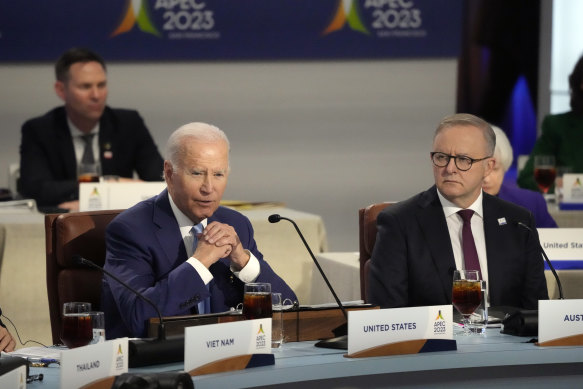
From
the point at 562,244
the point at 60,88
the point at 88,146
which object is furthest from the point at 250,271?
the point at 60,88

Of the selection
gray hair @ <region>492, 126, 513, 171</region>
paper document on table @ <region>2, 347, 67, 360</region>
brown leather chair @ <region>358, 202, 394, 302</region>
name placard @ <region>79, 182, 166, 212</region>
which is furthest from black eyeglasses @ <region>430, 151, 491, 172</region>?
name placard @ <region>79, 182, 166, 212</region>

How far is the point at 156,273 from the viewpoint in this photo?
3.64 meters

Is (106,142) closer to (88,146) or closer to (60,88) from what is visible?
(88,146)

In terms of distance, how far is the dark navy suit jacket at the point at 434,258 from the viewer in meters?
3.86

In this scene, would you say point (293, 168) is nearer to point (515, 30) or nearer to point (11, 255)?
point (515, 30)

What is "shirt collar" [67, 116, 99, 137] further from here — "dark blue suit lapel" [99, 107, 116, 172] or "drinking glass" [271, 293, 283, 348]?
"drinking glass" [271, 293, 283, 348]

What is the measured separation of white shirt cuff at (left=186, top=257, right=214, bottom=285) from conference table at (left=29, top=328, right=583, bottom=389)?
0.44 metres

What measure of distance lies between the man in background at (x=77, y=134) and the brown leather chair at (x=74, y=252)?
2482mm

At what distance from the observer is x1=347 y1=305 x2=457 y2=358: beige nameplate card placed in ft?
9.59

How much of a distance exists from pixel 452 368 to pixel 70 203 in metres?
3.17

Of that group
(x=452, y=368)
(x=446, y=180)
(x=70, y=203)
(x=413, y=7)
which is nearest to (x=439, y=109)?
(x=413, y=7)

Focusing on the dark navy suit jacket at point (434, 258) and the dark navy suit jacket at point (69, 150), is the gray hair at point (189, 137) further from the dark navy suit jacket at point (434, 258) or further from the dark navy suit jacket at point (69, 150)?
the dark navy suit jacket at point (69, 150)

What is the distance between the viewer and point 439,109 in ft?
29.3

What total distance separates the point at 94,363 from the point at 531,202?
10.5 ft
